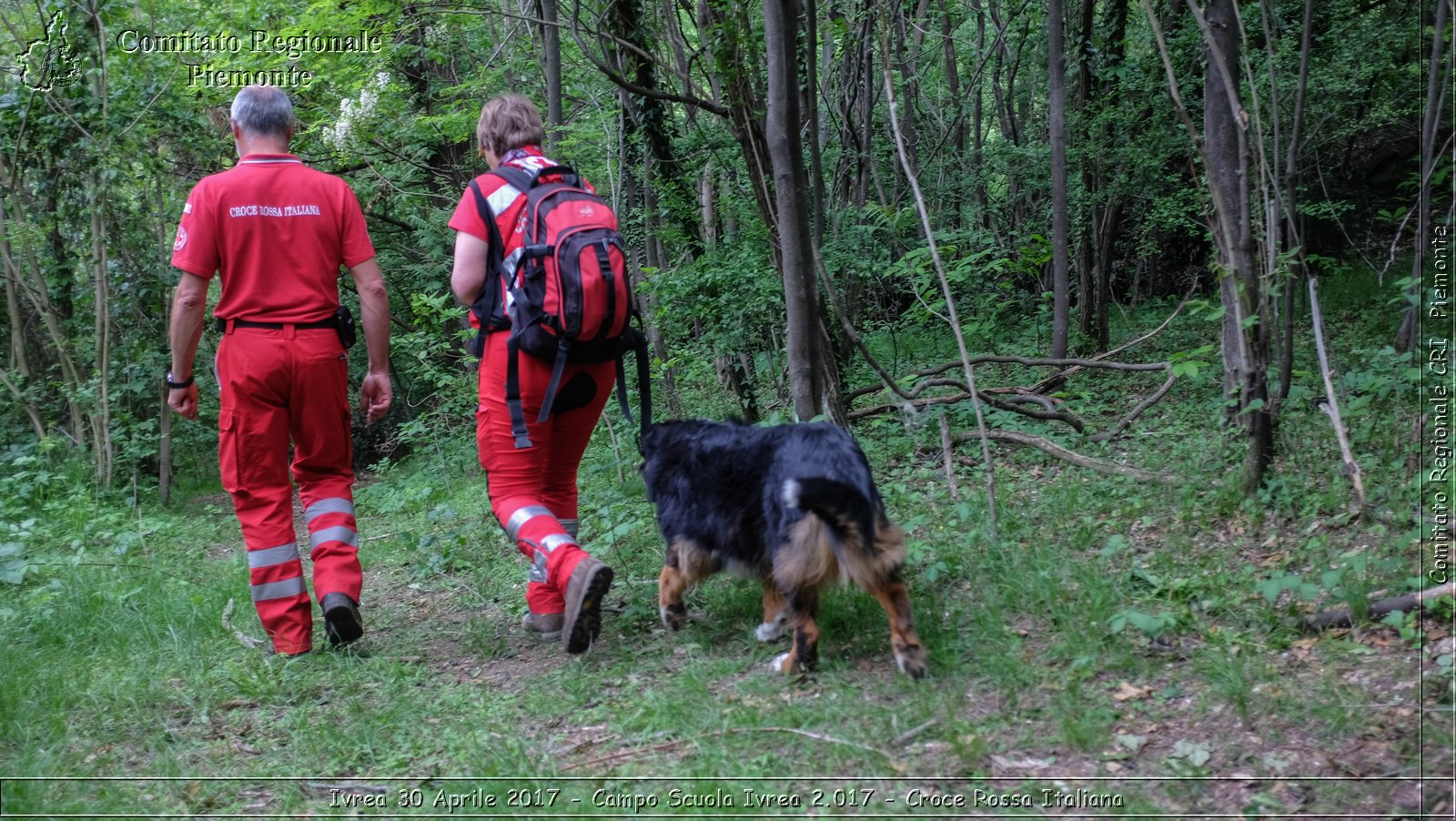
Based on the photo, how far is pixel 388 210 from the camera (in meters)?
10.9

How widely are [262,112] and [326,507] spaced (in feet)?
5.68

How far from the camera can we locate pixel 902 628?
3.28 metres

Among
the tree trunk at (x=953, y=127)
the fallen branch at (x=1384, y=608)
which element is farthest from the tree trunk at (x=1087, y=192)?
the fallen branch at (x=1384, y=608)

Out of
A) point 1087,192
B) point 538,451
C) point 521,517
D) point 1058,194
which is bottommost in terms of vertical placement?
point 521,517

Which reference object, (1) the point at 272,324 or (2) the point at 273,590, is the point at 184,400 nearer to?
(1) the point at 272,324

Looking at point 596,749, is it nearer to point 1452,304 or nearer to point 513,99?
point 513,99

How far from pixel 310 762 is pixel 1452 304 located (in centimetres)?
440

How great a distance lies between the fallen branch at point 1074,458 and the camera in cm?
491

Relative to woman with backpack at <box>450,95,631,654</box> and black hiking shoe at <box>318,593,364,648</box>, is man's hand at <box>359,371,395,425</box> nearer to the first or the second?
woman with backpack at <box>450,95,631,654</box>

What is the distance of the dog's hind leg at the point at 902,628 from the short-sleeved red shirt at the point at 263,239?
2634mm

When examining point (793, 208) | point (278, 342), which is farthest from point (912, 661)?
point (278, 342)

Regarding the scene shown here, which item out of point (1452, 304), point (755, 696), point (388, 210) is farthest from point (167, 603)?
point (388, 210)

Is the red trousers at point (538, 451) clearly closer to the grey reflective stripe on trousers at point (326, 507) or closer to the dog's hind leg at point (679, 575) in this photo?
the dog's hind leg at point (679, 575)

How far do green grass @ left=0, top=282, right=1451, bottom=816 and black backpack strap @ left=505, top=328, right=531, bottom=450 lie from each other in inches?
38.2
